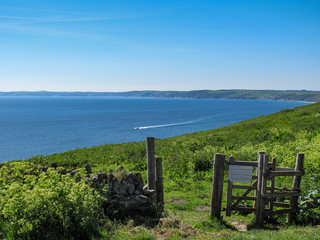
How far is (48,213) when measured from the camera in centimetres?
872

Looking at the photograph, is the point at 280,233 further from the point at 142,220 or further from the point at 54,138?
the point at 54,138

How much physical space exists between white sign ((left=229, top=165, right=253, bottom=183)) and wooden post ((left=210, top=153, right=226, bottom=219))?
17.1 inches

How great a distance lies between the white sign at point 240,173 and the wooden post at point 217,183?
43 centimetres

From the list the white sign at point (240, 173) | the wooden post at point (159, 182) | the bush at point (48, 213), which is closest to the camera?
the bush at point (48, 213)

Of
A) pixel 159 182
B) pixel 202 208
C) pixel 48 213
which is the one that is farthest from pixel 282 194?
pixel 48 213

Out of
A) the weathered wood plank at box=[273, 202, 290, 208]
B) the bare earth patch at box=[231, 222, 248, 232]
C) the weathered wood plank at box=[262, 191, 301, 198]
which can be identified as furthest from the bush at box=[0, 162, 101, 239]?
the weathered wood plank at box=[273, 202, 290, 208]

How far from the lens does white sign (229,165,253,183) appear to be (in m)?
11.2

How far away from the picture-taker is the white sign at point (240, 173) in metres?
11.2

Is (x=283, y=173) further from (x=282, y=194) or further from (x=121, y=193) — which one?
(x=121, y=193)

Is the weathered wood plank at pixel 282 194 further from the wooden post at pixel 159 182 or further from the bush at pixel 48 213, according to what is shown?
the bush at pixel 48 213

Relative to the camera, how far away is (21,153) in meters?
73.5

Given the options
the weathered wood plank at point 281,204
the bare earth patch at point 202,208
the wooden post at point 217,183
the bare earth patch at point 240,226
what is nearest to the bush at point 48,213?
the wooden post at point 217,183

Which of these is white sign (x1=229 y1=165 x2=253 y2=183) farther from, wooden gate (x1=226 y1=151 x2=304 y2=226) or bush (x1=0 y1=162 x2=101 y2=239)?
bush (x1=0 y1=162 x2=101 y2=239)

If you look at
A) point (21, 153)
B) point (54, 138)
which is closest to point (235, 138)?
point (21, 153)
